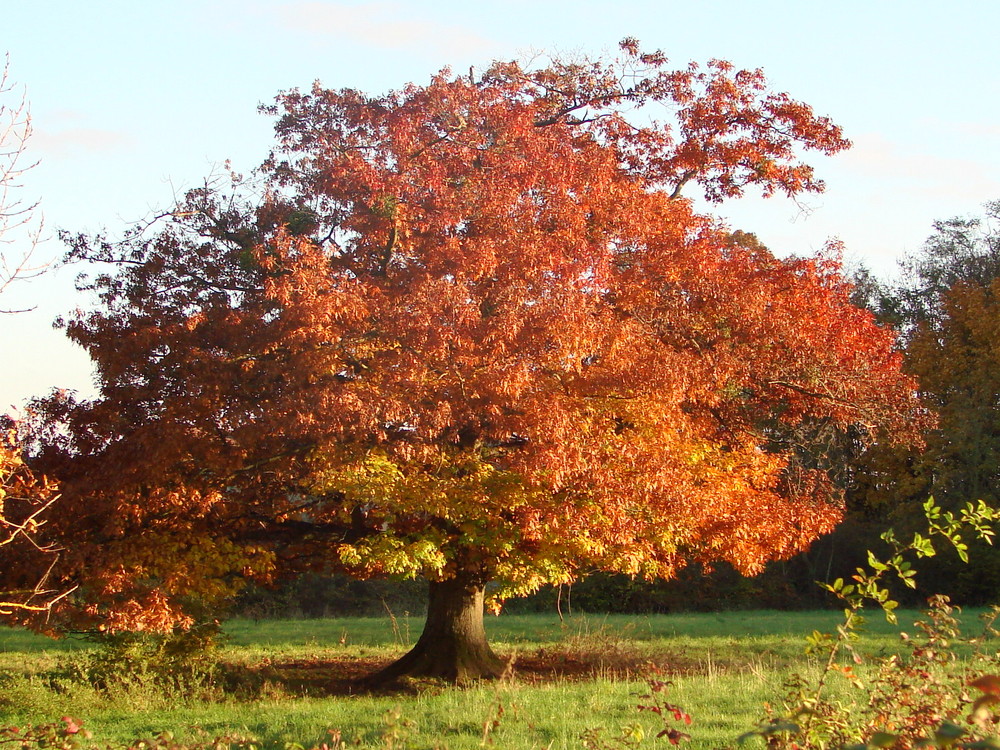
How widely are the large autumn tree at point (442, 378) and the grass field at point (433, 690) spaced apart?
4.31 ft

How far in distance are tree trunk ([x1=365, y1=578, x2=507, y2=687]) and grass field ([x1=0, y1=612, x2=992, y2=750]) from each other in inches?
26.4

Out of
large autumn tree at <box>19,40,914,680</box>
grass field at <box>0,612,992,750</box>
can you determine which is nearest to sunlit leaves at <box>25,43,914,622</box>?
large autumn tree at <box>19,40,914,680</box>

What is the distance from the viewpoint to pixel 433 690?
13219 mm

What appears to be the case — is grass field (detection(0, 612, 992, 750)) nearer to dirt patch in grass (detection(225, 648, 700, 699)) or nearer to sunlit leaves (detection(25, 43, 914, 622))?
dirt patch in grass (detection(225, 648, 700, 699))

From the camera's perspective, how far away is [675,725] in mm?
9164

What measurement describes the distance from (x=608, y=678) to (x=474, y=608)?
2.72m

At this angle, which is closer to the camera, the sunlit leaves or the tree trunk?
the sunlit leaves

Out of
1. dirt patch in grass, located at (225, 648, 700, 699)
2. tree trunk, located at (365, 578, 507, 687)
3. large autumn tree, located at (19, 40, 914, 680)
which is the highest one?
large autumn tree, located at (19, 40, 914, 680)

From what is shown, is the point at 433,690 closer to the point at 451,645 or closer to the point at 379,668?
the point at 451,645

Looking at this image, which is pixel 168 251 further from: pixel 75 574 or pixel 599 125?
pixel 599 125

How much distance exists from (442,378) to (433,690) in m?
4.65

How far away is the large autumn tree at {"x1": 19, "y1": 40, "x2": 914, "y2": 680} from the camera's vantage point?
11.2 m

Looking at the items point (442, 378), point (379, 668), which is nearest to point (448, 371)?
point (442, 378)

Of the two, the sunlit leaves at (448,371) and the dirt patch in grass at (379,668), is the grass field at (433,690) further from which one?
the sunlit leaves at (448,371)
